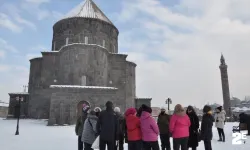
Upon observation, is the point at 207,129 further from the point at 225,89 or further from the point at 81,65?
the point at 225,89

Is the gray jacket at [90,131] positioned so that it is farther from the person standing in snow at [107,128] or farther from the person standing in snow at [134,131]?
the person standing in snow at [134,131]

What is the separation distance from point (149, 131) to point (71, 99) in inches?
762

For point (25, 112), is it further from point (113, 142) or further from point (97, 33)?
point (113, 142)

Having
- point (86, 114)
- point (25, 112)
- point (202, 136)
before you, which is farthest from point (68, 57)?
point (202, 136)

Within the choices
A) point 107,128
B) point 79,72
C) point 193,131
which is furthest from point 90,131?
point 79,72

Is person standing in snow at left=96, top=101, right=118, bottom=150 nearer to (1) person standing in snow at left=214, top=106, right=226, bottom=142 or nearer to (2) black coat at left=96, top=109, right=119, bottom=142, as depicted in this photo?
(2) black coat at left=96, top=109, right=119, bottom=142

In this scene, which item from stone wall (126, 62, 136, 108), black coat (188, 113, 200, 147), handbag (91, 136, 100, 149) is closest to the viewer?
handbag (91, 136, 100, 149)

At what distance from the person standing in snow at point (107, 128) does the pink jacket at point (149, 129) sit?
863 mm

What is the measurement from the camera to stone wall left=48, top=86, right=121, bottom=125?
2328 cm

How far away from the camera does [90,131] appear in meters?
6.74

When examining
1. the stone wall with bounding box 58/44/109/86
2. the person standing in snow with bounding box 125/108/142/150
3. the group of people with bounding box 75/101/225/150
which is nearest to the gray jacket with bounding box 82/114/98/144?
the group of people with bounding box 75/101/225/150

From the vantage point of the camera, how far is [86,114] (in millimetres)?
7508

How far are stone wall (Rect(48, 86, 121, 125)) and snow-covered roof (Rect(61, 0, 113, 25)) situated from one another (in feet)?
50.3

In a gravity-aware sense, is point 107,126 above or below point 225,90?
below
